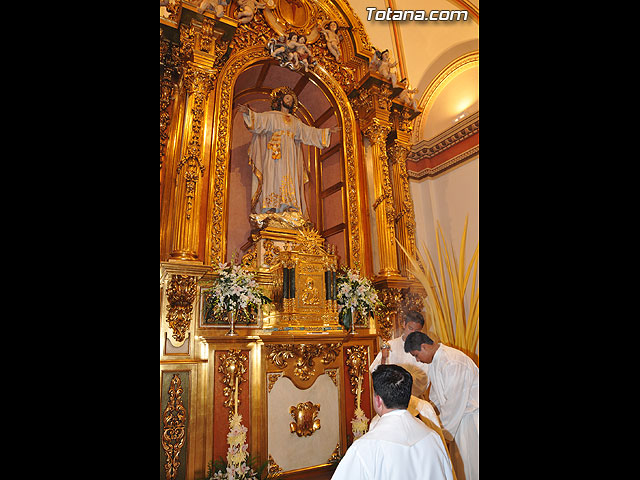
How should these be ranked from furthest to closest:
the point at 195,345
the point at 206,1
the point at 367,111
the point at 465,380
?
the point at 367,111 < the point at 206,1 < the point at 195,345 < the point at 465,380

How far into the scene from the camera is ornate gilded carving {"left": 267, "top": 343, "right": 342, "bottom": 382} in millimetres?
4770

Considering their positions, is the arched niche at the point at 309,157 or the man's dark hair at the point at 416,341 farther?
the arched niche at the point at 309,157

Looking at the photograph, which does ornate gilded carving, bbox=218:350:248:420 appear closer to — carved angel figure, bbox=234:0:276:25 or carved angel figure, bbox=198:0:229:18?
carved angel figure, bbox=198:0:229:18

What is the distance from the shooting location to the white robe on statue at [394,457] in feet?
6.44

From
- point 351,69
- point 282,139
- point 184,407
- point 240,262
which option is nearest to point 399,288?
point 240,262

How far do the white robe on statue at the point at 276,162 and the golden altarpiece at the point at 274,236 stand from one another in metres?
0.27

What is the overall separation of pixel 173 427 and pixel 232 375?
742 millimetres

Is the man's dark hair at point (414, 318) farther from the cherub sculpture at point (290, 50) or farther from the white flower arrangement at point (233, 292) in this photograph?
the cherub sculpture at point (290, 50)

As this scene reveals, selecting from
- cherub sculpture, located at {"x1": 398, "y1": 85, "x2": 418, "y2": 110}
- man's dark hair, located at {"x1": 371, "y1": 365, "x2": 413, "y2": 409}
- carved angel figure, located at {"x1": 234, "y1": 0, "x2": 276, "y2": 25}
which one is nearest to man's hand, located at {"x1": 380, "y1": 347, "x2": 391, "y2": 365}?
man's dark hair, located at {"x1": 371, "y1": 365, "x2": 413, "y2": 409}

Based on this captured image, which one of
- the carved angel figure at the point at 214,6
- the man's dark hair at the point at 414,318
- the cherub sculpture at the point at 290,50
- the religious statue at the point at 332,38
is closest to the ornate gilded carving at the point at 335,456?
the man's dark hair at the point at 414,318

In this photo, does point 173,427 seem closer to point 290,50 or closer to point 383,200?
point 383,200

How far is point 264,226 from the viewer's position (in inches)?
219

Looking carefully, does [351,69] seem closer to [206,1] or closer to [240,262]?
[206,1]

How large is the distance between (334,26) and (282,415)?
19.3ft
